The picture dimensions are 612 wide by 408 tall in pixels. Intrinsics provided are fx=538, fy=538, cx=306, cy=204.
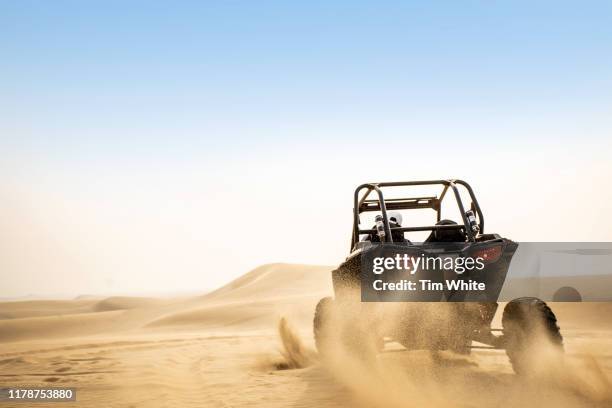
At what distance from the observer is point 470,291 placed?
197 inches

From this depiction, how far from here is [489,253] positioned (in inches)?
197

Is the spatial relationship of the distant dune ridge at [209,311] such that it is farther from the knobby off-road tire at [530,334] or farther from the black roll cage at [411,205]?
the knobby off-road tire at [530,334]

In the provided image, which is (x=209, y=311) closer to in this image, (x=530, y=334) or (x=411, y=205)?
(x=411, y=205)

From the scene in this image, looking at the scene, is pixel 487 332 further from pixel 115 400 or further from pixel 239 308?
pixel 239 308

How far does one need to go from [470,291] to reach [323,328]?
292 centimetres

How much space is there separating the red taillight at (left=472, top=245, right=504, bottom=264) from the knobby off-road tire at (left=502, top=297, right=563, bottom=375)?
532mm

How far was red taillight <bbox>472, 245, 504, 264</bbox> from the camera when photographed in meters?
4.99

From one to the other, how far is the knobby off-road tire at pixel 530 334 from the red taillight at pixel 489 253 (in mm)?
532

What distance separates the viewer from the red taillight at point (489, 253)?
16.4 feet

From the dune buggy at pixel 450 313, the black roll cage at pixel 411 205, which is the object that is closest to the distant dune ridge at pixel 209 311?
the black roll cage at pixel 411 205

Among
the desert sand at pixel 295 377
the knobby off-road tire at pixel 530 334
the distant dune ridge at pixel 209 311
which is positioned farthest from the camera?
the distant dune ridge at pixel 209 311

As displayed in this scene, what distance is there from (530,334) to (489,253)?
33.2 inches

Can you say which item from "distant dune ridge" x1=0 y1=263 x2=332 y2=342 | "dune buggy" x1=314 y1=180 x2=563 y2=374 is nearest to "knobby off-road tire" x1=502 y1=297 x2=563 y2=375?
"dune buggy" x1=314 y1=180 x2=563 y2=374

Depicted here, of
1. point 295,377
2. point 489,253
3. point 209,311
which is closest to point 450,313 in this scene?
point 489,253
